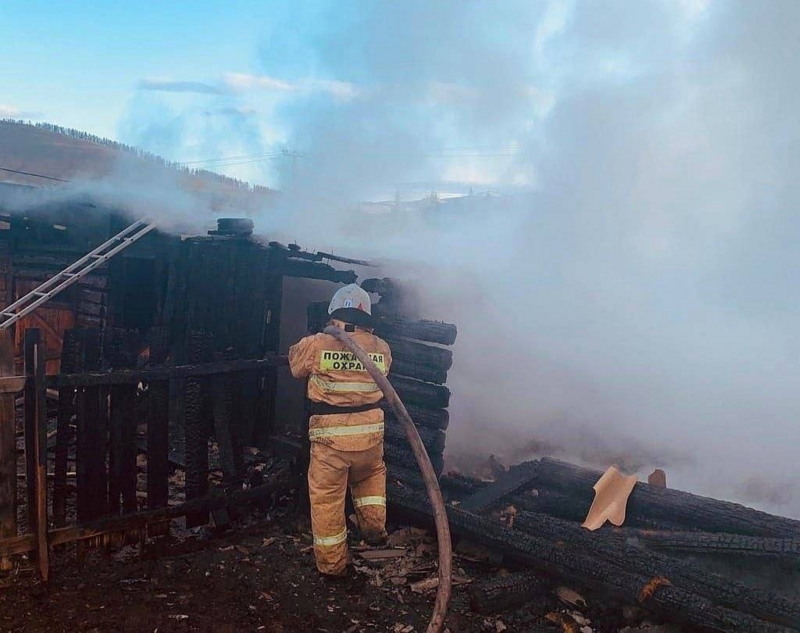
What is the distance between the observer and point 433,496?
3.61m

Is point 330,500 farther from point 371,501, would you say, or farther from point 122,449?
point 122,449

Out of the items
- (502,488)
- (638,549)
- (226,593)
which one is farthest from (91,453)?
(638,549)

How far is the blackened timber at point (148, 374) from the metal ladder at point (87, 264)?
5019mm

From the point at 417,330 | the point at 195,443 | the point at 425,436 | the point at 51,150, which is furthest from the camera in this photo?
the point at 51,150

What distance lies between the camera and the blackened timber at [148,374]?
3904 millimetres

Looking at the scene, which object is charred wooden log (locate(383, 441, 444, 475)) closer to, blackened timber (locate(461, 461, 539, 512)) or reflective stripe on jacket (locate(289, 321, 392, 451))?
blackened timber (locate(461, 461, 539, 512))

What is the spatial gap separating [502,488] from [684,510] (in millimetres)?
1503

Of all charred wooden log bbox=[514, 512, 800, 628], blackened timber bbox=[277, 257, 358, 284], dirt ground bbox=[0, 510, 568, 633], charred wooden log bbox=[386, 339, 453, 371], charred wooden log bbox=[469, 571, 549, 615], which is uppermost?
blackened timber bbox=[277, 257, 358, 284]

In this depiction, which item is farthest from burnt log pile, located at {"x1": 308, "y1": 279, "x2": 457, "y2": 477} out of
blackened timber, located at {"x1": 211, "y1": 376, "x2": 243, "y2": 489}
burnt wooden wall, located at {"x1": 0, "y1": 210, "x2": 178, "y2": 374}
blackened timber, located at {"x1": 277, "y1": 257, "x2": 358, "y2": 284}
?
burnt wooden wall, located at {"x1": 0, "y1": 210, "x2": 178, "y2": 374}

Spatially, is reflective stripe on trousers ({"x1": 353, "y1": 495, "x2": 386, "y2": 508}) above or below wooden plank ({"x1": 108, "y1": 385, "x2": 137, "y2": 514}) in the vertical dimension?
below

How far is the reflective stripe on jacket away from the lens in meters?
4.35

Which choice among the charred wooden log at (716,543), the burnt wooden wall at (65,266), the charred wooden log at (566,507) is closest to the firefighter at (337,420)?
the charred wooden log at (566,507)

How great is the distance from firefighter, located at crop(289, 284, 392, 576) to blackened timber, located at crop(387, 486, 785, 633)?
0.86 meters

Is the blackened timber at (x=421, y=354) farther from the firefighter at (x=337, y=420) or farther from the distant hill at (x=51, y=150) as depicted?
the distant hill at (x=51, y=150)
